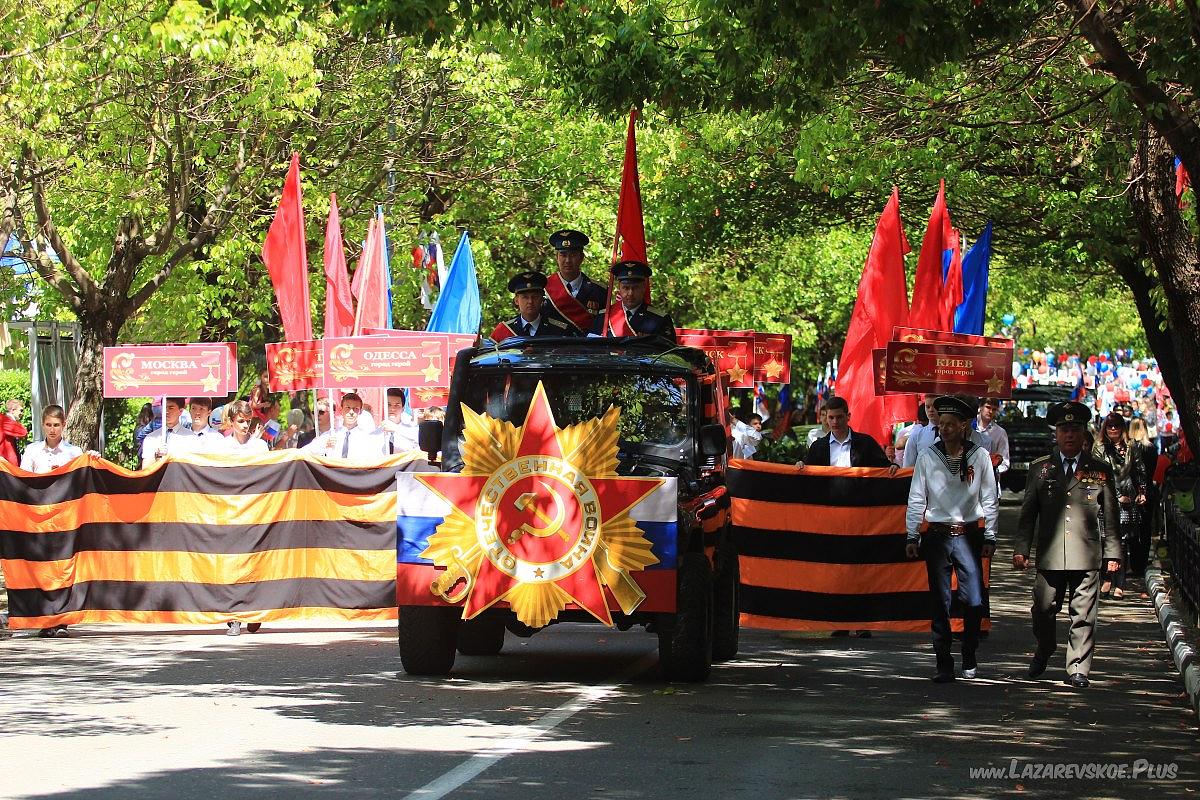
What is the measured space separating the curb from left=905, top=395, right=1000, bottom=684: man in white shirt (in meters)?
1.46

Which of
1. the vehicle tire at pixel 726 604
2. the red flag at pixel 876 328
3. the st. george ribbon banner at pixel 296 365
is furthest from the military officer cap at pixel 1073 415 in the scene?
the st. george ribbon banner at pixel 296 365

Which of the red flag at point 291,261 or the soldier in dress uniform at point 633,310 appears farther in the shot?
the red flag at point 291,261

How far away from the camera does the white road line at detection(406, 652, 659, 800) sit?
27.6 ft

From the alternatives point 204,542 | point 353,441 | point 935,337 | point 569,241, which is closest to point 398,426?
point 353,441

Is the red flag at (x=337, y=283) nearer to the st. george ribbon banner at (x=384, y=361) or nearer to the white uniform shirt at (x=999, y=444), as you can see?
the st. george ribbon banner at (x=384, y=361)

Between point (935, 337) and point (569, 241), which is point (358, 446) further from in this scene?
point (935, 337)

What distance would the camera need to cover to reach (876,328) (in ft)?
69.8

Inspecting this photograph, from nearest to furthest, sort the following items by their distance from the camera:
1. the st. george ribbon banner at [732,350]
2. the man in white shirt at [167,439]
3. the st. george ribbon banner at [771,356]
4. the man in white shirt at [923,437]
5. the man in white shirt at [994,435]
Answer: the man in white shirt at [923,437], the man in white shirt at [167,439], the man in white shirt at [994,435], the st. george ribbon banner at [732,350], the st. george ribbon banner at [771,356]

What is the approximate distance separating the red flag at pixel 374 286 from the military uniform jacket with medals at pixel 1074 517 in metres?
13.5

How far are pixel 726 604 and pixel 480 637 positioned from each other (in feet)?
6.20

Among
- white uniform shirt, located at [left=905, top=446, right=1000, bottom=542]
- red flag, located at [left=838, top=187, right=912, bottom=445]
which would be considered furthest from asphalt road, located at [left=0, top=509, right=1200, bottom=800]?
red flag, located at [left=838, top=187, right=912, bottom=445]

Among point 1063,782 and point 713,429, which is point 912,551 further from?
point 1063,782

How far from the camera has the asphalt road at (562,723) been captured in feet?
28.7

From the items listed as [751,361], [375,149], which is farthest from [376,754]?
[375,149]
